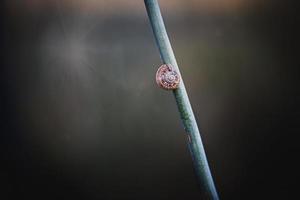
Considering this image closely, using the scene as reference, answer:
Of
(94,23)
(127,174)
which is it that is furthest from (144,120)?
(94,23)

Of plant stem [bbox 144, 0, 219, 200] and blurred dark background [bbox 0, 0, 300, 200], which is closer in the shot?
plant stem [bbox 144, 0, 219, 200]

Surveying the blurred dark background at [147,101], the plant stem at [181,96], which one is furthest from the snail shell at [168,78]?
the blurred dark background at [147,101]

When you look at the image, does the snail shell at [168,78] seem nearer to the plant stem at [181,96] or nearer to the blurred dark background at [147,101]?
the plant stem at [181,96]

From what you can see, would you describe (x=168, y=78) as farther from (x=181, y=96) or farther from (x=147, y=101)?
(x=147, y=101)

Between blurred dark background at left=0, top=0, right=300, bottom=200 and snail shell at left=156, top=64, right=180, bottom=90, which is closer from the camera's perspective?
snail shell at left=156, top=64, right=180, bottom=90

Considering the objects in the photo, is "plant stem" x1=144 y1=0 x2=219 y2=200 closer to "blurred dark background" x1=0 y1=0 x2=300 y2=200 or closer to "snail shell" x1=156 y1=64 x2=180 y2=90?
"snail shell" x1=156 y1=64 x2=180 y2=90

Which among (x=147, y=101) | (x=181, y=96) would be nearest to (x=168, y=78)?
(x=181, y=96)

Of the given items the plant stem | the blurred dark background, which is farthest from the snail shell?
the blurred dark background
